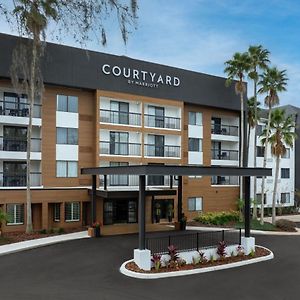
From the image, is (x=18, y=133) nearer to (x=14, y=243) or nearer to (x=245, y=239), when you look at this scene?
(x=14, y=243)

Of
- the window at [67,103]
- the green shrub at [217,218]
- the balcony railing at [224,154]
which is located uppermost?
the window at [67,103]

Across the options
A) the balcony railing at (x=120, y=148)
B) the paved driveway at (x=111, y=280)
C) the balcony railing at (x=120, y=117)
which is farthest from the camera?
the balcony railing at (x=120, y=117)

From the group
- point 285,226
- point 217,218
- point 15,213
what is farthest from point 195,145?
point 15,213

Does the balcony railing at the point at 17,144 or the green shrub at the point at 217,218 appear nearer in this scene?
the balcony railing at the point at 17,144

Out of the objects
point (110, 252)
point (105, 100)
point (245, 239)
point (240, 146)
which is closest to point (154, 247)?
point (110, 252)

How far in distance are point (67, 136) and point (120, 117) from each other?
4826 mm

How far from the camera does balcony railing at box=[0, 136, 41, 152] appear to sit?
91.5 ft

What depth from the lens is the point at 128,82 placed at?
32.8 meters

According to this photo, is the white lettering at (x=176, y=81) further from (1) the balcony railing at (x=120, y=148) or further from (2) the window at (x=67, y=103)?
(2) the window at (x=67, y=103)

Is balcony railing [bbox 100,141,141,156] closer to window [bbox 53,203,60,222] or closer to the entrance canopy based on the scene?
window [bbox 53,203,60,222]

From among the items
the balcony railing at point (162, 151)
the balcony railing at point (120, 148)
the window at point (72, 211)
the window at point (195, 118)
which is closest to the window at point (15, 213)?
the window at point (72, 211)

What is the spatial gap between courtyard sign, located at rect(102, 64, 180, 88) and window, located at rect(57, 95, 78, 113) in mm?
3307

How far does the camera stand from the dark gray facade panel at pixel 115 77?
28703 millimetres

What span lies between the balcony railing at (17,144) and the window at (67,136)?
153 cm
